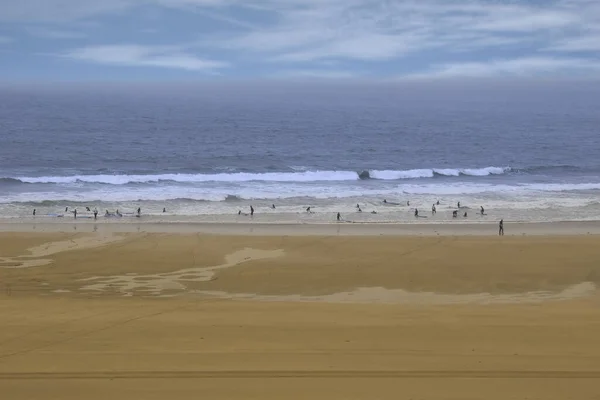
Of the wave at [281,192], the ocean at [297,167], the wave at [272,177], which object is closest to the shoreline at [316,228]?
the ocean at [297,167]

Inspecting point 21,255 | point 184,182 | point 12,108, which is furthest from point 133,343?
point 12,108

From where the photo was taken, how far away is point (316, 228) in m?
29.0

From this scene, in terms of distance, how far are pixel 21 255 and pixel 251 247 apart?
25.8 feet

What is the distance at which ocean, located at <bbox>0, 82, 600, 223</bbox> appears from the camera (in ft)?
112

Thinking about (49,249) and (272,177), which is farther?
(272,177)

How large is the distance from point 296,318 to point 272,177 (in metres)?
30.2

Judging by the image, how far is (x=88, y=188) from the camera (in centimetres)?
3919

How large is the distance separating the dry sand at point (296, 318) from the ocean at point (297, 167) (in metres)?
7.24

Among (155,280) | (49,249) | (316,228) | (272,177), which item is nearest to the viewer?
(155,280)

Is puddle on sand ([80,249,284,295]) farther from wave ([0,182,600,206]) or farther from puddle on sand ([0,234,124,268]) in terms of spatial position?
wave ([0,182,600,206])

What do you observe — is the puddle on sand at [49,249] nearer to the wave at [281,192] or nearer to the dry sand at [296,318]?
the dry sand at [296,318]

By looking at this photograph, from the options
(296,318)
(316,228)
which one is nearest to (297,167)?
(316,228)

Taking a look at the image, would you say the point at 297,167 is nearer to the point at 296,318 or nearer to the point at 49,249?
the point at 49,249

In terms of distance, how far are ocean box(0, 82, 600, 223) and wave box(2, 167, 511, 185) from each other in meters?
0.14
